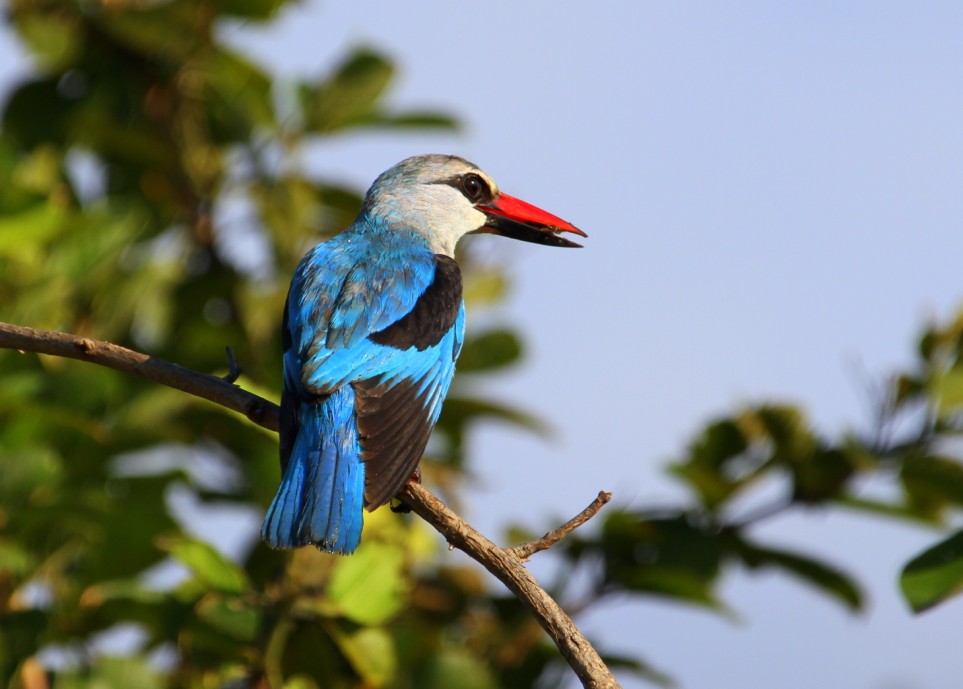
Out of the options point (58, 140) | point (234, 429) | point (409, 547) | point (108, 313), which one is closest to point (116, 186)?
point (58, 140)

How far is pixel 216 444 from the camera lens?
4.32m

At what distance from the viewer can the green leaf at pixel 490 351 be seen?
4.33 m

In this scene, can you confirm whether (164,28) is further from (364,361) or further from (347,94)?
(364,361)

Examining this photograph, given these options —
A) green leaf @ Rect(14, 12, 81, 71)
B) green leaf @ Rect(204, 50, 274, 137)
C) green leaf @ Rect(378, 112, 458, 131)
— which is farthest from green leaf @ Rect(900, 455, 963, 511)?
green leaf @ Rect(14, 12, 81, 71)

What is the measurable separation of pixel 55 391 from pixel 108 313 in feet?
1.48

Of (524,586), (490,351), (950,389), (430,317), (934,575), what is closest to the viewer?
(524,586)

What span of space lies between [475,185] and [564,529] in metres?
2.26

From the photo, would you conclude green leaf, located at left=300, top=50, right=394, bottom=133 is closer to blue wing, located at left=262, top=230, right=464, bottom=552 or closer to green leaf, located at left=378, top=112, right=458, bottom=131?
green leaf, located at left=378, top=112, right=458, bottom=131

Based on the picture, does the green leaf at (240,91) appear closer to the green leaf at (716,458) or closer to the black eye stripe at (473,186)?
the black eye stripe at (473,186)

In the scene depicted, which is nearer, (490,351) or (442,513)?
(442,513)

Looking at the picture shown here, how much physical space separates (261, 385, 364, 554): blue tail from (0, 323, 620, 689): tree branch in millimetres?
139

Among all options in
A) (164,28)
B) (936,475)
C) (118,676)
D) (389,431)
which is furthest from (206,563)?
(164,28)

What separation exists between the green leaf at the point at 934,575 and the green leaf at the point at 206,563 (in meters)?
1.68

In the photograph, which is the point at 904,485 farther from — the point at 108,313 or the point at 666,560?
the point at 108,313
